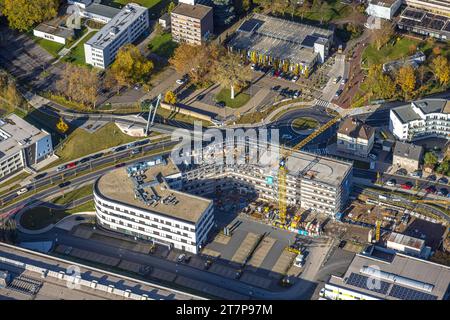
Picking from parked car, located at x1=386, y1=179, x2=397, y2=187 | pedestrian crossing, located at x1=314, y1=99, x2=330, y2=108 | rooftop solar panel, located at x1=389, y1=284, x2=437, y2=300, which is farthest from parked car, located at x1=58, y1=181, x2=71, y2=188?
rooftop solar panel, located at x1=389, y1=284, x2=437, y2=300

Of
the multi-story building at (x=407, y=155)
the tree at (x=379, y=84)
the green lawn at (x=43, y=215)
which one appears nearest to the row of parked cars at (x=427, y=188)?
the multi-story building at (x=407, y=155)

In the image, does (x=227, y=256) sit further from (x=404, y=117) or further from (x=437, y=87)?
(x=437, y=87)

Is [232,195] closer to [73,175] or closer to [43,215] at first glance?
[73,175]

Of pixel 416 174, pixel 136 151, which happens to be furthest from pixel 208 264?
pixel 416 174

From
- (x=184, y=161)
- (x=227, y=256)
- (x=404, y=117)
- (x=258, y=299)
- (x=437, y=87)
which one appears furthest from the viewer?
(x=437, y=87)

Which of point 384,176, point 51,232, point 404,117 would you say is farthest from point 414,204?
point 51,232

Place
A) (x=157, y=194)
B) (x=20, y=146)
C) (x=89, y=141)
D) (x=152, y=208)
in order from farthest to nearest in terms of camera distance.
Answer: (x=89, y=141), (x=20, y=146), (x=157, y=194), (x=152, y=208)
